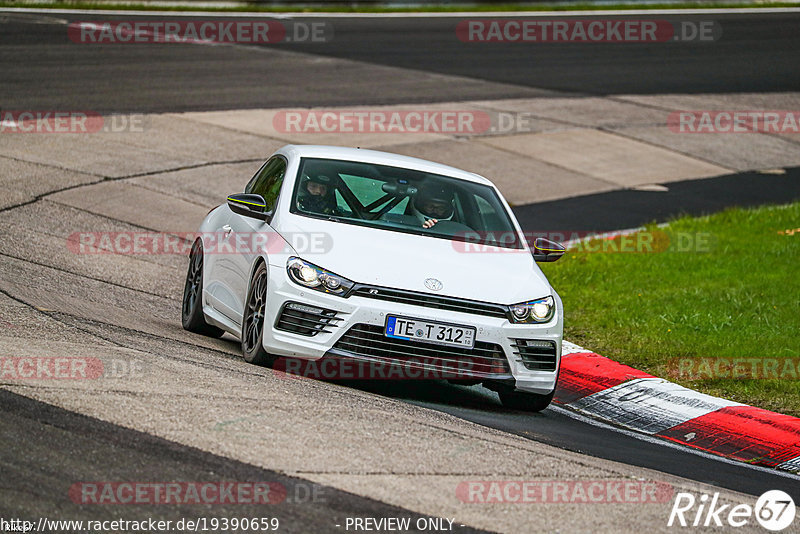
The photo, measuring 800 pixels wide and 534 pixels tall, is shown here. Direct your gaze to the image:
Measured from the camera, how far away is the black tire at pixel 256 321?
25.8 feet

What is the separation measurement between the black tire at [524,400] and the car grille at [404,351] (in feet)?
1.96

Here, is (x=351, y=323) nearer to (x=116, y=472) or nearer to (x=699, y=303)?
(x=116, y=472)

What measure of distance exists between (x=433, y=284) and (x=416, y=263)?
25 cm

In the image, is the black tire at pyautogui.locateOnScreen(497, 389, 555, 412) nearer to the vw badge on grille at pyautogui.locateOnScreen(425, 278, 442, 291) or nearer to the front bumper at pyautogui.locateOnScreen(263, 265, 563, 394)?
the front bumper at pyautogui.locateOnScreen(263, 265, 563, 394)

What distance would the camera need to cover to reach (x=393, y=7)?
3541 cm

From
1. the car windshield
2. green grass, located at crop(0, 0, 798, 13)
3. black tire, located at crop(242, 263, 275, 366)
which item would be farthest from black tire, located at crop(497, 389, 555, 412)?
green grass, located at crop(0, 0, 798, 13)

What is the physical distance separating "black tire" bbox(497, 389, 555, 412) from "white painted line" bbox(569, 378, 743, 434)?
0.51 metres

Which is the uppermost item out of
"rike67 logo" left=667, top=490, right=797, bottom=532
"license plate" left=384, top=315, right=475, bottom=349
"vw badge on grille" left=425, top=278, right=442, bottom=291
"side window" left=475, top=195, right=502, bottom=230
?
"side window" left=475, top=195, right=502, bottom=230

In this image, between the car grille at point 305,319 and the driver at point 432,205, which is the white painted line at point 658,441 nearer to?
the driver at point 432,205

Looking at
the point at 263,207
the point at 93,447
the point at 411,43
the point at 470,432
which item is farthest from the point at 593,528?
the point at 411,43

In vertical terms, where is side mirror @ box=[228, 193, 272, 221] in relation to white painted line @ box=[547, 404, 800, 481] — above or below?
above

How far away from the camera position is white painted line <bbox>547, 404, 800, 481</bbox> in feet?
24.5

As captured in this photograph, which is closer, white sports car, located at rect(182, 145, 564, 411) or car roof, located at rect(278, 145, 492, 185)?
white sports car, located at rect(182, 145, 564, 411)

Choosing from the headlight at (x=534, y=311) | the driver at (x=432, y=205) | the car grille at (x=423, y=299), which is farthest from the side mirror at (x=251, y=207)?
the headlight at (x=534, y=311)
